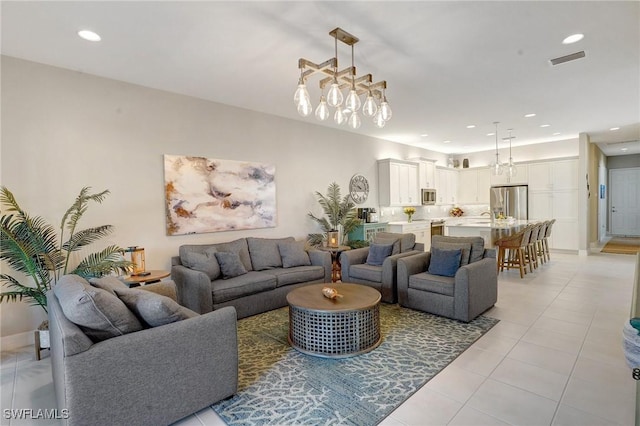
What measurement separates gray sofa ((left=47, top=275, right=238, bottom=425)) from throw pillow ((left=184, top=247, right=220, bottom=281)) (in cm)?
161

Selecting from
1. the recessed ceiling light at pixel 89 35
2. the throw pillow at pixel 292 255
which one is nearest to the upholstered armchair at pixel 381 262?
the throw pillow at pixel 292 255

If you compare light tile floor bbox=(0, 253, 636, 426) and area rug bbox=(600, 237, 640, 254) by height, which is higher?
area rug bbox=(600, 237, 640, 254)

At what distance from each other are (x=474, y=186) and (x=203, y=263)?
8.47 metres

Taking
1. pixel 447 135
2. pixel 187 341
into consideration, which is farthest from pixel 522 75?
pixel 187 341

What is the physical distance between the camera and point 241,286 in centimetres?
382

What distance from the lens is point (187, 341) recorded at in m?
2.01

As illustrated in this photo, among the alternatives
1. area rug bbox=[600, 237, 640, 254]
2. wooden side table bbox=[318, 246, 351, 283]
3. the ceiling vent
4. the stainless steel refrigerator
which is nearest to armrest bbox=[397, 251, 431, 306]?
wooden side table bbox=[318, 246, 351, 283]

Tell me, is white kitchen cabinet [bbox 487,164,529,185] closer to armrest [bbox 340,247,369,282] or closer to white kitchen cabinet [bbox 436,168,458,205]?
white kitchen cabinet [bbox 436,168,458,205]

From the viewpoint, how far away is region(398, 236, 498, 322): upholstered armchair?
357 centimetres

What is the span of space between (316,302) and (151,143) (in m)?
2.91

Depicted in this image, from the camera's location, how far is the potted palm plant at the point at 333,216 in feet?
19.3

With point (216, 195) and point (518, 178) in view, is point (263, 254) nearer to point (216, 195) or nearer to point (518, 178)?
point (216, 195)

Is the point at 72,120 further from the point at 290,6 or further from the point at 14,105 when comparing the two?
the point at 290,6

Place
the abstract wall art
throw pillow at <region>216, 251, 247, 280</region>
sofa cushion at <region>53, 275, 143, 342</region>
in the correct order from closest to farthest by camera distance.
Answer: sofa cushion at <region>53, 275, 143, 342</region> → throw pillow at <region>216, 251, 247, 280</region> → the abstract wall art
